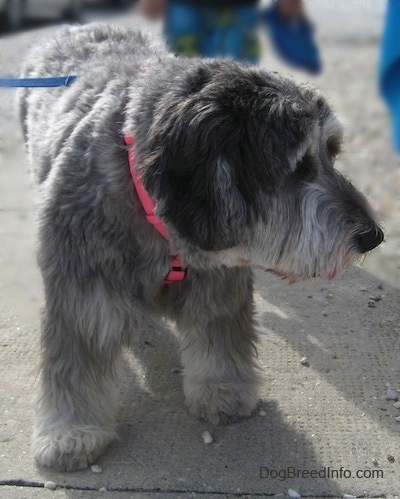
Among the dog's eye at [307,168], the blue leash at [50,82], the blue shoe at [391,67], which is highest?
the dog's eye at [307,168]

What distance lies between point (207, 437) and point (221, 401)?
0.19m

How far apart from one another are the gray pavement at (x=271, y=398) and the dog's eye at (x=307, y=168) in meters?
0.56

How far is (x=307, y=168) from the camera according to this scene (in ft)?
8.90

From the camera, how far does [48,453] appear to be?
3057 millimetres

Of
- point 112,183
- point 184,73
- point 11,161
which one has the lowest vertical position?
point 11,161

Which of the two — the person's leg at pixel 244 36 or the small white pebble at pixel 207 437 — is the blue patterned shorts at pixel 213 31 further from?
the small white pebble at pixel 207 437

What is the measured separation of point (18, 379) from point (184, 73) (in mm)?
1827

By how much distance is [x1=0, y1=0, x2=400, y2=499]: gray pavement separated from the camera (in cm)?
302

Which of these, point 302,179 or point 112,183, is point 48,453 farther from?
point 302,179

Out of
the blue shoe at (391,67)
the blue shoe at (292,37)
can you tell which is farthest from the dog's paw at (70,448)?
the blue shoe at (391,67)

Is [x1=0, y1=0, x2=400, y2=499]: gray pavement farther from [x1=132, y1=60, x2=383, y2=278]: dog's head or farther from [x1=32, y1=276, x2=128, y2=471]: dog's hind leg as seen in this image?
[x1=132, y1=60, x2=383, y2=278]: dog's head

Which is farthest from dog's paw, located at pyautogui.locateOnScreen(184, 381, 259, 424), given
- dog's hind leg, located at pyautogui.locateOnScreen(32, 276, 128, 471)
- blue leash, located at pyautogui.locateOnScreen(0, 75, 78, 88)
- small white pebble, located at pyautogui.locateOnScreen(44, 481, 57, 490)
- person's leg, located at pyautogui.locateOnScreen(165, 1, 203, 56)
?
person's leg, located at pyautogui.locateOnScreen(165, 1, 203, 56)

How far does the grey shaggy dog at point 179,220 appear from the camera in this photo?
8.27ft

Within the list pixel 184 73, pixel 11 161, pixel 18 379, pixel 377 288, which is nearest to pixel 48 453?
pixel 18 379
